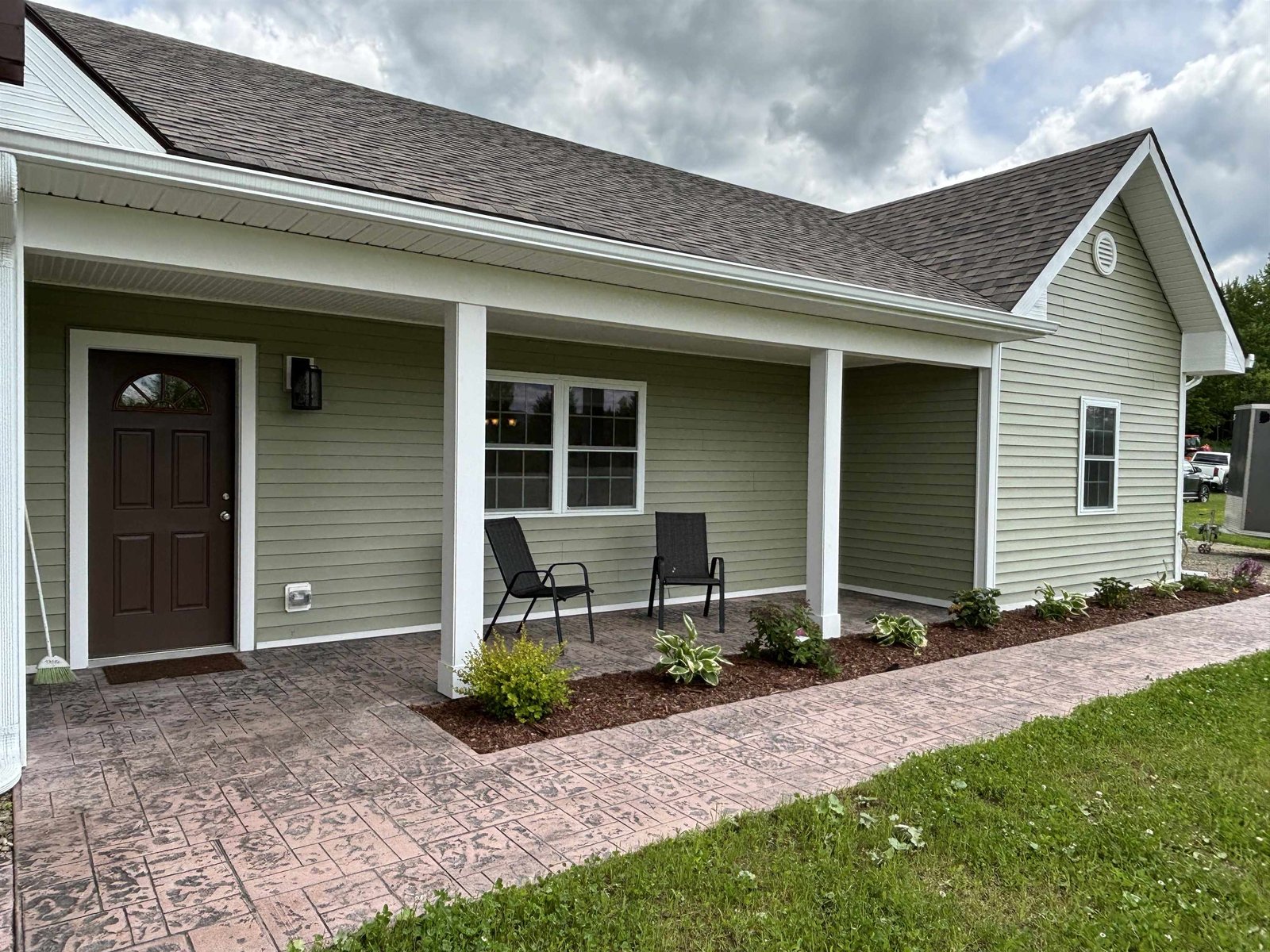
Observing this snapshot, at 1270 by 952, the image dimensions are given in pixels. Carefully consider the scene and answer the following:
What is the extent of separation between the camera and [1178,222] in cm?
870

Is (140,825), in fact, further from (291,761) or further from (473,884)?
(473,884)

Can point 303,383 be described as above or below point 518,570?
above

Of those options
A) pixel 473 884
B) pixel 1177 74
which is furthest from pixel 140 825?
pixel 1177 74

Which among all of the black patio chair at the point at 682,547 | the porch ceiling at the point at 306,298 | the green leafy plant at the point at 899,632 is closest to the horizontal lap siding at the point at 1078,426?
the green leafy plant at the point at 899,632

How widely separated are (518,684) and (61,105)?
367cm

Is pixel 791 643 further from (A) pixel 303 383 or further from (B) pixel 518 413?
(A) pixel 303 383

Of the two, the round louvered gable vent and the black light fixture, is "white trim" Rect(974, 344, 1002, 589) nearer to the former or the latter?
the round louvered gable vent

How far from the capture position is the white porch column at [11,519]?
333 centimetres

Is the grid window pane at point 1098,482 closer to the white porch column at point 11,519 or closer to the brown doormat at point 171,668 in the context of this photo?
the brown doormat at point 171,668

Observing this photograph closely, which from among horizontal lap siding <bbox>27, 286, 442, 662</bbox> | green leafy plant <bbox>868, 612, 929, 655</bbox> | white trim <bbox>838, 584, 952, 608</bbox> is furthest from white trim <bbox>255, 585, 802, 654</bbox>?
green leafy plant <bbox>868, 612, 929, 655</bbox>

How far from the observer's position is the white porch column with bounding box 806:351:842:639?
21.1 feet

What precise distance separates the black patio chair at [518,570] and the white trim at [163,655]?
1.80m

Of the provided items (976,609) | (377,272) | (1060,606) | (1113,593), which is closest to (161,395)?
(377,272)

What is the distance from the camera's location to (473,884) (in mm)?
2682
